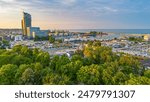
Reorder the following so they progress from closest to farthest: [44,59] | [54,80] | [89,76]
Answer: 1. [54,80]
2. [89,76]
3. [44,59]

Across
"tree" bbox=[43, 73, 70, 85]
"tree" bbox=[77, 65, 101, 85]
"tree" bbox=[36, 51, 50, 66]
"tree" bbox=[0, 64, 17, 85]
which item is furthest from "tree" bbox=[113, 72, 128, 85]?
"tree" bbox=[36, 51, 50, 66]

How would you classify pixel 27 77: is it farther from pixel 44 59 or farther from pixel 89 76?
pixel 44 59

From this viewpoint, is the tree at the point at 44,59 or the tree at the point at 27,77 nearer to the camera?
the tree at the point at 27,77

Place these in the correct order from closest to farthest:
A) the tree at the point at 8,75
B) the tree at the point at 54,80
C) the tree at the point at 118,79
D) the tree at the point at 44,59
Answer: the tree at the point at 54,80, the tree at the point at 118,79, the tree at the point at 8,75, the tree at the point at 44,59

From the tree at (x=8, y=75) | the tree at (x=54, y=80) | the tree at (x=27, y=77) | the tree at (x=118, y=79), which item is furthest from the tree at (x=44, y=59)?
the tree at (x=118, y=79)

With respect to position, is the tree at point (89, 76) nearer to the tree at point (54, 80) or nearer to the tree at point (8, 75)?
the tree at point (54, 80)

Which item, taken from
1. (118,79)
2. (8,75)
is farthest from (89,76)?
(8,75)

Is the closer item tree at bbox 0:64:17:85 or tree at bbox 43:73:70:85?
tree at bbox 43:73:70:85

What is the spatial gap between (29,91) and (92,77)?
1.79 metres

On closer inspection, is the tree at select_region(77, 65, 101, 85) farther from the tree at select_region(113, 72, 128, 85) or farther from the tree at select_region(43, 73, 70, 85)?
the tree at select_region(43, 73, 70, 85)

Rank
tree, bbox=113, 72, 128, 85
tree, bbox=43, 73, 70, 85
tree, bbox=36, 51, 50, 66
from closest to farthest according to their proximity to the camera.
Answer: tree, bbox=43, 73, 70, 85 < tree, bbox=113, 72, 128, 85 < tree, bbox=36, 51, 50, 66

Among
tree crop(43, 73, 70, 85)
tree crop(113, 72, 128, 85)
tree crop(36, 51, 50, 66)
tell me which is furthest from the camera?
tree crop(36, 51, 50, 66)

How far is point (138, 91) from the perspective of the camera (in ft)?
6.66

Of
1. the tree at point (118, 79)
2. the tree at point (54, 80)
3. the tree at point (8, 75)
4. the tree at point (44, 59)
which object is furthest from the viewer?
the tree at point (44, 59)
